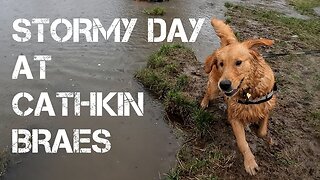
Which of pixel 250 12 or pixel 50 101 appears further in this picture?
pixel 250 12

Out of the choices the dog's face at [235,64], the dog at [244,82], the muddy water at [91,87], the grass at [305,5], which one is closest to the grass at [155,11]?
the muddy water at [91,87]

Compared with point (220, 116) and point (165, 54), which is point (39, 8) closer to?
point (165, 54)

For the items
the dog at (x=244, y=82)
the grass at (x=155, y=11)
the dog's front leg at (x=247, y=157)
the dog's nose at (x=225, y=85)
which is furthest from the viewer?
the grass at (x=155, y=11)

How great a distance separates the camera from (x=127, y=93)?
6074mm

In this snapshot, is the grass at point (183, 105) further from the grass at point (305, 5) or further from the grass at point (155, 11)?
the grass at point (305, 5)

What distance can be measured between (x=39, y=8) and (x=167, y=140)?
5.62 metres

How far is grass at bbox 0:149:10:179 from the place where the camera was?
14.9 ft

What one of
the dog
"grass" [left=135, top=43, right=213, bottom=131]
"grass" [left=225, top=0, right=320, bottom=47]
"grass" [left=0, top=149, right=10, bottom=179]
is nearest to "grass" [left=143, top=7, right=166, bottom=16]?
"grass" [left=225, top=0, right=320, bottom=47]

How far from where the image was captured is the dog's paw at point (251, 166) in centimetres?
427

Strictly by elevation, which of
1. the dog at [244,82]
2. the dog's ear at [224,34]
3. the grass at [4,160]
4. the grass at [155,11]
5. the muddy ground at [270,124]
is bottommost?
the grass at [4,160]

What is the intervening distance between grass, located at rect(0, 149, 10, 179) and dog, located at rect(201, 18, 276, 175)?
2284 mm

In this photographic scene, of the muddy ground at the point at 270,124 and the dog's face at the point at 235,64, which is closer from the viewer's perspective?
the dog's face at the point at 235,64

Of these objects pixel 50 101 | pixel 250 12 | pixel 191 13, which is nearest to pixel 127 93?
pixel 50 101

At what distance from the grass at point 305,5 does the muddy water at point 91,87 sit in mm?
2711
